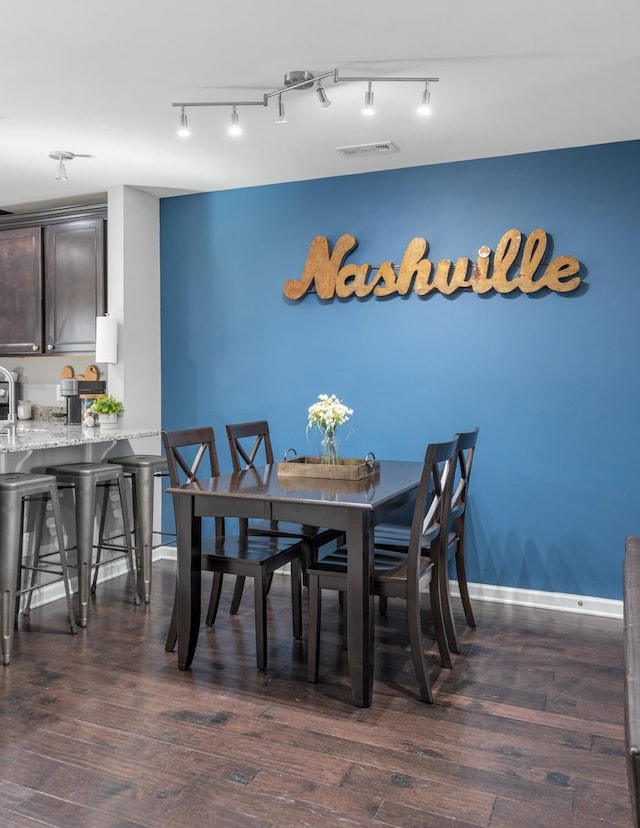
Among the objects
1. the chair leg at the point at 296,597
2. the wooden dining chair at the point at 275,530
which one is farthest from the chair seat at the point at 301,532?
the chair leg at the point at 296,597

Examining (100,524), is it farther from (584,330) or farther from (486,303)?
(584,330)

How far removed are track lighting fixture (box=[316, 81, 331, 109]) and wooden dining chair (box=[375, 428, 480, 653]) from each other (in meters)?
1.57

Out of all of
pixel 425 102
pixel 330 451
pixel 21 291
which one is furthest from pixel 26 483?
pixel 425 102

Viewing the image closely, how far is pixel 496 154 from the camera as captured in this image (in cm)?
398

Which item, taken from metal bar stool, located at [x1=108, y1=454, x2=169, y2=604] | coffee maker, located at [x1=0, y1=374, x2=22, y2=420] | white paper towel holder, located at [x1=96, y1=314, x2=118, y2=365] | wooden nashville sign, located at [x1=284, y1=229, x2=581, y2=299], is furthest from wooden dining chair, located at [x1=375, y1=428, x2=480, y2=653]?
coffee maker, located at [x1=0, y1=374, x2=22, y2=420]

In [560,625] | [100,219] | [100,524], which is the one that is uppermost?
[100,219]

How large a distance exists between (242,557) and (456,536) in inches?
43.3

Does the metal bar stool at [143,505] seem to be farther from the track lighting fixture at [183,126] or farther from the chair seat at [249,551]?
the track lighting fixture at [183,126]

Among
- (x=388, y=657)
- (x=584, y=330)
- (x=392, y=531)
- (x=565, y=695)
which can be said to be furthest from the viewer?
(x=584, y=330)

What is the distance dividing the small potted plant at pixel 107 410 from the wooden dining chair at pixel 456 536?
1.90 metres

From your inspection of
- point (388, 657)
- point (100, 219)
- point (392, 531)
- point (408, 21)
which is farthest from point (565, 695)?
point (100, 219)

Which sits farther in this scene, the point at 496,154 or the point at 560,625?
the point at 496,154

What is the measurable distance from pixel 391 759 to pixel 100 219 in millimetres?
3850

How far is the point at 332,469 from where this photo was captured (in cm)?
326
